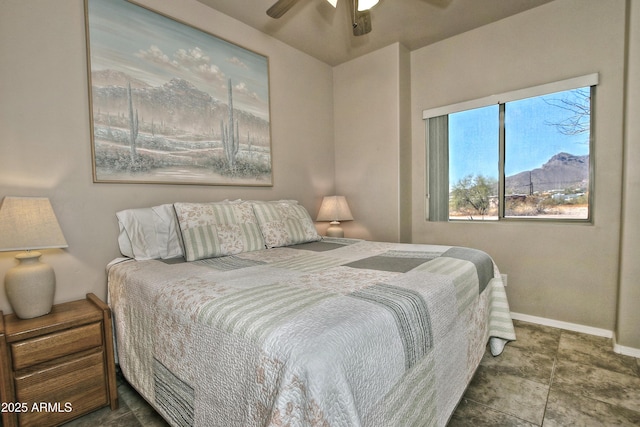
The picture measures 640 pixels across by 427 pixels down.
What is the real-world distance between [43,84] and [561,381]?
3.55 metres

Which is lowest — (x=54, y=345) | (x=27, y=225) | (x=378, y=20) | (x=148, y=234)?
(x=54, y=345)

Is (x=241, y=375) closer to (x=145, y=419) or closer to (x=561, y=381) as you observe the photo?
(x=145, y=419)

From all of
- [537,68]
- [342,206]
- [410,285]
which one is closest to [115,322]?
[410,285]

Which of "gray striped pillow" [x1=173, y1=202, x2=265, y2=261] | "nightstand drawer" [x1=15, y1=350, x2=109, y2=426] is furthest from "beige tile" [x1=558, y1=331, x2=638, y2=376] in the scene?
"nightstand drawer" [x1=15, y1=350, x2=109, y2=426]

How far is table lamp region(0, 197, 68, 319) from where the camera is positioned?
4.66 ft

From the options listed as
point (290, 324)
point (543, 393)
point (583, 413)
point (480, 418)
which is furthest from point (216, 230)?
point (583, 413)

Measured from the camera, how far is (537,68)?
260 centimetres

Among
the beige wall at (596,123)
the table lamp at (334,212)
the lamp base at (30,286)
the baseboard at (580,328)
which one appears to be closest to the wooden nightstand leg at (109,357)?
the lamp base at (30,286)

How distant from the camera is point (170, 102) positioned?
2256 millimetres

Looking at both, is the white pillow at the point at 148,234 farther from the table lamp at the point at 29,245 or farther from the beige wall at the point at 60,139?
the table lamp at the point at 29,245

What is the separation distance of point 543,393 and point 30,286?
9.17ft

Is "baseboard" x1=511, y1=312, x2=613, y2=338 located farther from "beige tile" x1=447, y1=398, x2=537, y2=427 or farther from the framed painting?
the framed painting

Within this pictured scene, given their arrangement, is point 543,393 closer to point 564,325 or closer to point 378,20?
point 564,325

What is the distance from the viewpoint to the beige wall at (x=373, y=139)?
3215 millimetres
